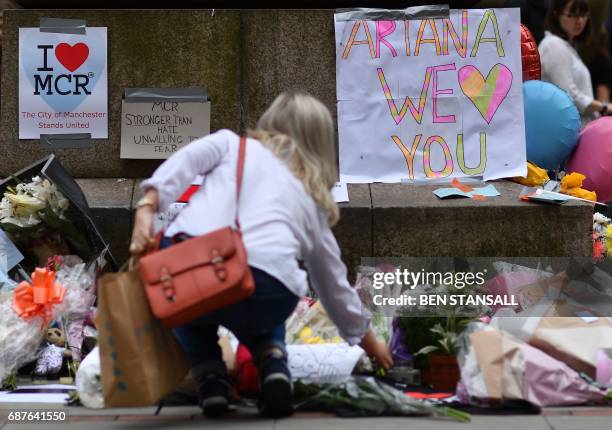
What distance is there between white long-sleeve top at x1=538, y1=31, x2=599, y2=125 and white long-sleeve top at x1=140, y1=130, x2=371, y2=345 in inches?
159

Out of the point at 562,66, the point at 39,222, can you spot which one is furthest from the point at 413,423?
the point at 562,66

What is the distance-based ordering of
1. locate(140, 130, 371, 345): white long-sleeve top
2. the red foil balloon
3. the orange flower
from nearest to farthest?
locate(140, 130, 371, 345): white long-sleeve top → the orange flower → the red foil balloon

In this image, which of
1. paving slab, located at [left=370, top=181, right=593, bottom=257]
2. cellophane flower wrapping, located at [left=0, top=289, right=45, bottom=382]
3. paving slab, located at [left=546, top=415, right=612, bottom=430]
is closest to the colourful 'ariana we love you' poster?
cellophane flower wrapping, located at [left=0, top=289, right=45, bottom=382]

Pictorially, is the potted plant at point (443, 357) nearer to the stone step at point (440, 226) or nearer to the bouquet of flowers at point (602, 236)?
the stone step at point (440, 226)

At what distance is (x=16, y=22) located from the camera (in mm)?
6691

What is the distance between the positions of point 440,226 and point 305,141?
2.15m

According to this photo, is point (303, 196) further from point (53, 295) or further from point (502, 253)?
point (502, 253)

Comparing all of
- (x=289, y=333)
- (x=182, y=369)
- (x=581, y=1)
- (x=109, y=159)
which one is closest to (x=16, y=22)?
(x=109, y=159)

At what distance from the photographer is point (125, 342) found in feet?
13.2

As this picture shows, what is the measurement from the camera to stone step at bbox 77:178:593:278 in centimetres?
634

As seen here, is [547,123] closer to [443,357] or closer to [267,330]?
[443,357]

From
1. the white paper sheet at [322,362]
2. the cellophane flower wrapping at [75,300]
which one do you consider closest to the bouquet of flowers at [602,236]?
the white paper sheet at [322,362]

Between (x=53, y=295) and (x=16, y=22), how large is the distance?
2061mm

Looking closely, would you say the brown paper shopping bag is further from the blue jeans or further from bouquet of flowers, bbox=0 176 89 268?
bouquet of flowers, bbox=0 176 89 268
